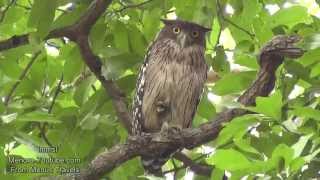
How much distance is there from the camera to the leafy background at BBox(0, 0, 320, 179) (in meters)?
2.88

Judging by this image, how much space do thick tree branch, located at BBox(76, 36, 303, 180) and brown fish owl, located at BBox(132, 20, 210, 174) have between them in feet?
3.12

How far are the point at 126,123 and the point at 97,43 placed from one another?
442 mm

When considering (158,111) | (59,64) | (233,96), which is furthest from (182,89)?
Answer: (59,64)

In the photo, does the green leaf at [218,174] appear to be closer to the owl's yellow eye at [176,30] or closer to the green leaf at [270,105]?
the green leaf at [270,105]

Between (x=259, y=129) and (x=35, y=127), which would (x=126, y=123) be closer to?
(x=35, y=127)

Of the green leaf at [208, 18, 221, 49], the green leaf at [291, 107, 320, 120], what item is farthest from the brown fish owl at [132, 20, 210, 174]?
the green leaf at [291, 107, 320, 120]

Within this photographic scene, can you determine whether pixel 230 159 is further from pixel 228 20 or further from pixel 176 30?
pixel 176 30

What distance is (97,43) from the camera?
3.51 m

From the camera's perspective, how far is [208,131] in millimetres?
3172

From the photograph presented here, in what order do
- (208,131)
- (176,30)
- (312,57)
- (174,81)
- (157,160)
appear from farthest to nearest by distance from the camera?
→ (176,30) < (174,81) < (157,160) < (208,131) < (312,57)

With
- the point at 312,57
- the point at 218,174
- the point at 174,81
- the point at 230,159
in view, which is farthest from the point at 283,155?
the point at 174,81

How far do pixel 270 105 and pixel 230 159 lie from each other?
0.32 m

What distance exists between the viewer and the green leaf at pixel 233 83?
3.20 m

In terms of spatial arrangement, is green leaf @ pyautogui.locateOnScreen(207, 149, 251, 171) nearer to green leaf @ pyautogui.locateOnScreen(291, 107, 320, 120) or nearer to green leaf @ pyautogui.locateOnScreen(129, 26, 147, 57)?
green leaf @ pyautogui.locateOnScreen(291, 107, 320, 120)
